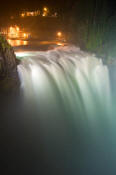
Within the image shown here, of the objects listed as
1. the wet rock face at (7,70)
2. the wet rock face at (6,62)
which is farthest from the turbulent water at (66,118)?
the wet rock face at (6,62)

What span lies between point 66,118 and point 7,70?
388cm

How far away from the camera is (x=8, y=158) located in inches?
241

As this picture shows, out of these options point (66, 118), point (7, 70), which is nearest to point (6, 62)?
point (7, 70)

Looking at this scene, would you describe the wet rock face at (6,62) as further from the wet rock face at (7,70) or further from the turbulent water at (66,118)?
the turbulent water at (66,118)

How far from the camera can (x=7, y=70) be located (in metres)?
6.69

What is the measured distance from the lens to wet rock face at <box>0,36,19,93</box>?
6560 millimetres

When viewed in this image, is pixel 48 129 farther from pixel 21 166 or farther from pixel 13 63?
pixel 13 63

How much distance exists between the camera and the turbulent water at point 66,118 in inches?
268

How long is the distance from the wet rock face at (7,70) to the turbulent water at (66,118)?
551 mm

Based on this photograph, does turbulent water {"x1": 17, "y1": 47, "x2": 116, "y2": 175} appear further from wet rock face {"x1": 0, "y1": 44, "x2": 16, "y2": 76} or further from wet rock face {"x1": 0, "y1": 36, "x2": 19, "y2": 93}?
wet rock face {"x1": 0, "y1": 44, "x2": 16, "y2": 76}

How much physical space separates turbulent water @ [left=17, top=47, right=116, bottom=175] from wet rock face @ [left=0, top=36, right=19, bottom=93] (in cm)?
55

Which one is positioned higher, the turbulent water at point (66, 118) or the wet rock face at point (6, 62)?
the wet rock face at point (6, 62)

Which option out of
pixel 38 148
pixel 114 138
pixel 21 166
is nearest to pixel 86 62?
pixel 114 138

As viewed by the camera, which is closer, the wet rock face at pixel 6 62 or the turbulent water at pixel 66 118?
the wet rock face at pixel 6 62
